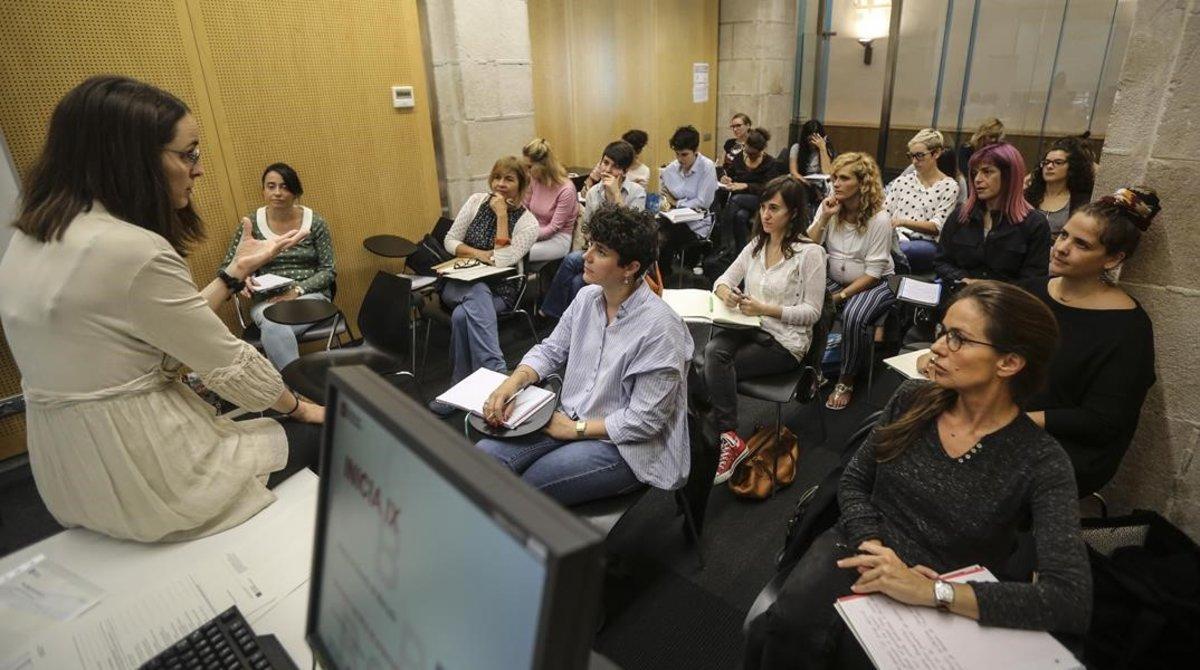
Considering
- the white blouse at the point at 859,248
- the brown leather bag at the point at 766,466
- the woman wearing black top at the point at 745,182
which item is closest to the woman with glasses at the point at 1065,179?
the white blouse at the point at 859,248

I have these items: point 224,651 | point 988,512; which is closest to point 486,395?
point 224,651

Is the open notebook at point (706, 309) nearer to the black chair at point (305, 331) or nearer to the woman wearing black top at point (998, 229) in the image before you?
the woman wearing black top at point (998, 229)

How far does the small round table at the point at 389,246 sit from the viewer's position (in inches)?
168

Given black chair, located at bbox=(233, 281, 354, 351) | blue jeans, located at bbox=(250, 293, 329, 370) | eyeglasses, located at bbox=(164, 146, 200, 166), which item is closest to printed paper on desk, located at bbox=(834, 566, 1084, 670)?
eyeglasses, located at bbox=(164, 146, 200, 166)

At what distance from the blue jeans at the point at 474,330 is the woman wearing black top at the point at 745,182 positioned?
318 centimetres

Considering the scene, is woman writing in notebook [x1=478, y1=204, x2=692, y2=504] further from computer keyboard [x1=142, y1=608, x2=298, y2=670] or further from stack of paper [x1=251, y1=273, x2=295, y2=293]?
stack of paper [x1=251, y1=273, x2=295, y2=293]

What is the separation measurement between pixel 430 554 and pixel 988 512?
4.80ft

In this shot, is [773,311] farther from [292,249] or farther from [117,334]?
[292,249]

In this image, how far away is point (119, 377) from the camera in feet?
4.49

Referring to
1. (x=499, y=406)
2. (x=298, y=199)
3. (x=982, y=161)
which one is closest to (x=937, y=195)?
(x=982, y=161)

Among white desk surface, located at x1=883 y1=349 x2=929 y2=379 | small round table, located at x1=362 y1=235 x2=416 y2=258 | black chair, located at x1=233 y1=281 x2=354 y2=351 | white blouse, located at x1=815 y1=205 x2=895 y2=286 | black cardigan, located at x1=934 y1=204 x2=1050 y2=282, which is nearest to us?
white desk surface, located at x1=883 y1=349 x2=929 y2=379

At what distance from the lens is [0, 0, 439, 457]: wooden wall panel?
3.19 meters

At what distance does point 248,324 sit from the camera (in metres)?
3.94

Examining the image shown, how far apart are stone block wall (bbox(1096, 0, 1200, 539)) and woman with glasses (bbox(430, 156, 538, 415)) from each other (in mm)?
3058
